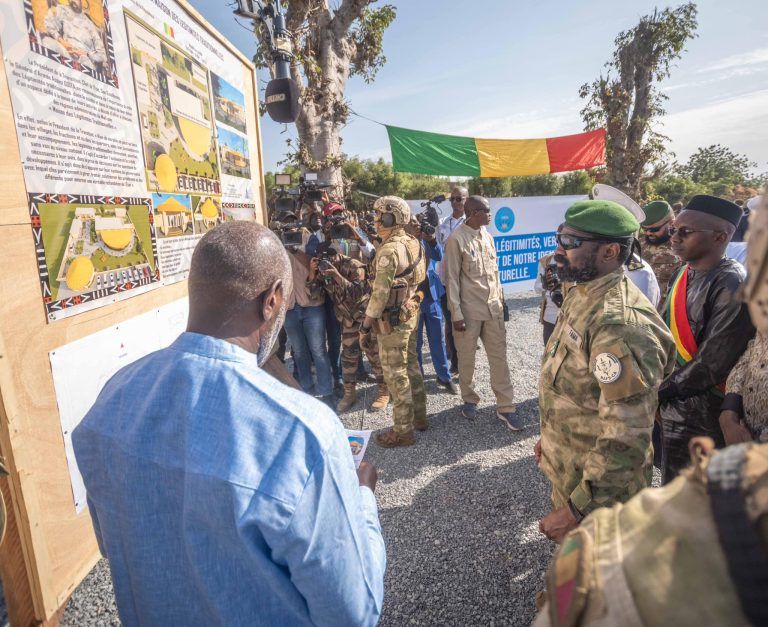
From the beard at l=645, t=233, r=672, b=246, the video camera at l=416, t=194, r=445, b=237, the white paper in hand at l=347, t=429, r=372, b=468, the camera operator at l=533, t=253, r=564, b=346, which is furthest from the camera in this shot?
the video camera at l=416, t=194, r=445, b=237

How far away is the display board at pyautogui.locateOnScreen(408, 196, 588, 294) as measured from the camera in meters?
8.47

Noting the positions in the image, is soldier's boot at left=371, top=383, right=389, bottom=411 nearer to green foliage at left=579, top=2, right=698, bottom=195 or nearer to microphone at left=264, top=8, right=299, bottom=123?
microphone at left=264, top=8, right=299, bottom=123

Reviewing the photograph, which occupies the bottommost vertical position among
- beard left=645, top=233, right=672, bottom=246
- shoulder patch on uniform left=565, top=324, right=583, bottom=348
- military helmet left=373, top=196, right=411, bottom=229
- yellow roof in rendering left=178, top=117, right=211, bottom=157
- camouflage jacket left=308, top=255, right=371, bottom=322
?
camouflage jacket left=308, top=255, right=371, bottom=322

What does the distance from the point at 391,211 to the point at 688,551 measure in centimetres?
374

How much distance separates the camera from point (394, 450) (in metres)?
3.88

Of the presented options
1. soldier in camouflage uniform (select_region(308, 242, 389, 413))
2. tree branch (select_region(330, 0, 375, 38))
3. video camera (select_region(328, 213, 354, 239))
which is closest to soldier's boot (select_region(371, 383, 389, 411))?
soldier in camouflage uniform (select_region(308, 242, 389, 413))

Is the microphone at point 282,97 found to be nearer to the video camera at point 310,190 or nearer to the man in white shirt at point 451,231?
the video camera at point 310,190

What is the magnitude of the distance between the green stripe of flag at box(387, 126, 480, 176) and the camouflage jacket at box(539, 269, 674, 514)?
6.19m

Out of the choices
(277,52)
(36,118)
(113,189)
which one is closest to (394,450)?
(113,189)

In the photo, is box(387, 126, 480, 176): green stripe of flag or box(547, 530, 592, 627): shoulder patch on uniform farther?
box(387, 126, 480, 176): green stripe of flag

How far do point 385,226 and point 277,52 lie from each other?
5.90ft

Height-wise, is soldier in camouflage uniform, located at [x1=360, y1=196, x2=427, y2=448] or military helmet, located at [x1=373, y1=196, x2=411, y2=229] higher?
military helmet, located at [x1=373, y1=196, x2=411, y2=229]

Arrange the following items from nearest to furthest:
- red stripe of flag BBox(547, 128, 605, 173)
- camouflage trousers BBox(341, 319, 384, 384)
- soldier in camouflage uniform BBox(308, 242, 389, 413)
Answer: soldier in camouflage uniform BBox(308, 242, 389, 413) < camouflage trousers BBox(341, 319, 384, 384) < red stripe of flag BBox(547, 128, 605, 173)

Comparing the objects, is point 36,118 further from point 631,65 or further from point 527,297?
point 631,65
